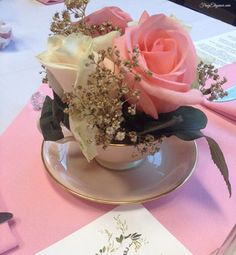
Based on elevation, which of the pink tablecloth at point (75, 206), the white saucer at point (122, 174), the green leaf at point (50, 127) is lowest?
the pink tablecloth at point (75, 206)

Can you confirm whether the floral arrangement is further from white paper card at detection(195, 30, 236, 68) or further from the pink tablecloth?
white paper card at detection(195, 30, 236, 68)

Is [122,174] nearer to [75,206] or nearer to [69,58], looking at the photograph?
[75,206]

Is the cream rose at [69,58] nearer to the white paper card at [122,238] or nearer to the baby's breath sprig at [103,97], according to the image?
the baby's breath sprig at [103,97]

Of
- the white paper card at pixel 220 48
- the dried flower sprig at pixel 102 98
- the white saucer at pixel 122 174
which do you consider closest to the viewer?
the dried flower sprig at pixel 102 98

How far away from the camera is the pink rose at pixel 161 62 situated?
Result: 52 centimetres

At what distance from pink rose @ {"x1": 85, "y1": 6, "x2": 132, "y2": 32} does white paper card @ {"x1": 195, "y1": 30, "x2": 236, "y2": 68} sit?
462 mm

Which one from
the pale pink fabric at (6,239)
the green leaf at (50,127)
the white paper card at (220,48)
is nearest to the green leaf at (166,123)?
the green leaf at (50,127)

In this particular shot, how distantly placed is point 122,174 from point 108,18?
0.80ft

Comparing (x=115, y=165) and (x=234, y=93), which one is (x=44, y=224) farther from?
(x=234, y=93)

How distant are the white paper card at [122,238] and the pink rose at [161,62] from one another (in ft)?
0.52

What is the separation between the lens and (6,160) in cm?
69

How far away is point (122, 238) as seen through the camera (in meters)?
0.56

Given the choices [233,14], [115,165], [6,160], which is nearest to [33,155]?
[6,160]

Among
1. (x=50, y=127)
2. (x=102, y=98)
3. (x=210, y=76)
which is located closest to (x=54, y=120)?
(x=50, y=127)
